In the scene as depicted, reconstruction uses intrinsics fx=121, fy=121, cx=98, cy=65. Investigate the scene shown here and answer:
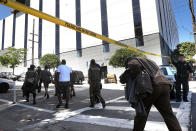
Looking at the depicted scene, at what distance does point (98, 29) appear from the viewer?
24.2 metres

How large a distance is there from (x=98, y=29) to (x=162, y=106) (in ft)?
77.7

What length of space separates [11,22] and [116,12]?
37671 millimetres

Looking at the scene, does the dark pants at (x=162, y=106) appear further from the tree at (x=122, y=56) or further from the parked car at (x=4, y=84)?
the tree at (x=122, y=56)

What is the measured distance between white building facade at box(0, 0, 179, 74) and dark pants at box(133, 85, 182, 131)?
18.3 meters

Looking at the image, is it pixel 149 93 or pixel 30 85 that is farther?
pixel 30 85

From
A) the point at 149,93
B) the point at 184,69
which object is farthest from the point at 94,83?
the point at 184,69

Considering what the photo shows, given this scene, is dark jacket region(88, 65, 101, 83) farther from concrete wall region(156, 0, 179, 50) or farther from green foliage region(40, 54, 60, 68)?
green foliage region(40, 54, 60, 68)

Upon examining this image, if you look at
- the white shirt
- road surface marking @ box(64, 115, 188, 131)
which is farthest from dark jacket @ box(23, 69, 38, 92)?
road surface marking @ box(64, 115, 188, 131)

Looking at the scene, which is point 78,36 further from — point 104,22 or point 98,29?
point 104,22

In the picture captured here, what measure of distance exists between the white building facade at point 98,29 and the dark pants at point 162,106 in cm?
1834

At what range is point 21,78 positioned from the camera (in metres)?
20.4

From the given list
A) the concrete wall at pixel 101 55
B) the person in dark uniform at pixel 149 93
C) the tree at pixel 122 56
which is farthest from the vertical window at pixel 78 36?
the person in dark uniform at pixel 149 93

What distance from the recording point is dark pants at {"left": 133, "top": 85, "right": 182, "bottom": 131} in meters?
1.80

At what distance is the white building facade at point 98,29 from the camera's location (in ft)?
66.2
